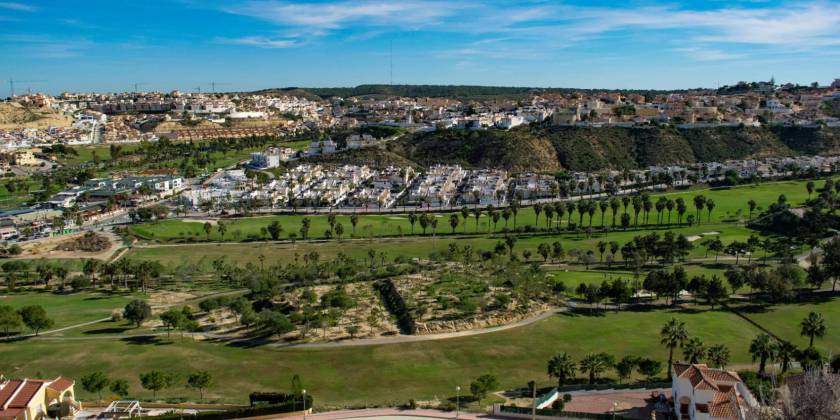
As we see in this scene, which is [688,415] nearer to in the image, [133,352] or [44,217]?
[133,352]

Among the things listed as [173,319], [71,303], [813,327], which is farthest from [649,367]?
[71,303]

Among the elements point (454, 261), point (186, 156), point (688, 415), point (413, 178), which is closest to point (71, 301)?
point (454, 261)

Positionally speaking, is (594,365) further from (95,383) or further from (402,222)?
(402,222)

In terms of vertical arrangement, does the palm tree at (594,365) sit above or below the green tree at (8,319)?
above

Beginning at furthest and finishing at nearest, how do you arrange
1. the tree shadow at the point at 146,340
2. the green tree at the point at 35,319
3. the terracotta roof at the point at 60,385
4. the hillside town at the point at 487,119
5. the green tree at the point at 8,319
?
the hillside town at the point at 487,119
the green tree at the point at 35,319
the green tree at the point at 8,319
the tree shadow at the point at 146,340
the terracotta roof at the point at 60,385

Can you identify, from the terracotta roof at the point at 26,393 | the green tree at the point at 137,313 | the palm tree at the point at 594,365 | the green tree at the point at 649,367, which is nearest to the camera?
the terracotta roof at the point at 26,393

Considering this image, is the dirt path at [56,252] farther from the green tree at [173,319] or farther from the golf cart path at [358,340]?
the green tree at [173,319]

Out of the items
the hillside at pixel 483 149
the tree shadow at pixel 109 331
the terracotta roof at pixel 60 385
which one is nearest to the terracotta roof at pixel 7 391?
the terracotta roof at pixel 60 385
